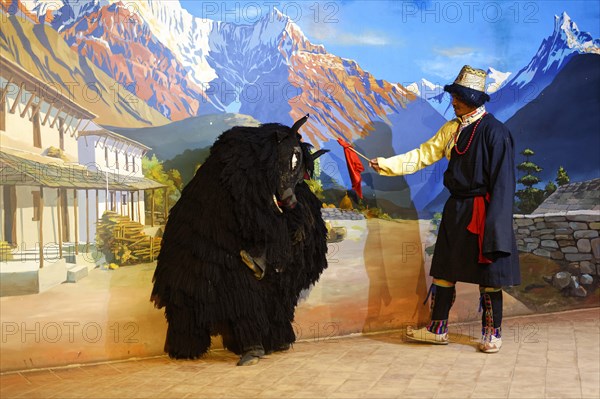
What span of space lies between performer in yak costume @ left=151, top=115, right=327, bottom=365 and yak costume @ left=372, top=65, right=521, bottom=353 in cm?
72

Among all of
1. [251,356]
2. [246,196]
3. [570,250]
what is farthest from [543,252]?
[246,196]

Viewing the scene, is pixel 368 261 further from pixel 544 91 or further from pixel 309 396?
pixel 544 91

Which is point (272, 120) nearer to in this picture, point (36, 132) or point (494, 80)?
point (36, 132)

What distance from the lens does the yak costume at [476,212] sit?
345 cm

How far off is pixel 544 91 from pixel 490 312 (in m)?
1.87

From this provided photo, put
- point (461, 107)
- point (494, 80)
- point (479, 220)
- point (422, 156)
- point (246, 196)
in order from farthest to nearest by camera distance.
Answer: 1. point (494, 80)
2. point (422, 156)
3. point (461, 107)
4. point (479, 220)
5. point (246, 196)

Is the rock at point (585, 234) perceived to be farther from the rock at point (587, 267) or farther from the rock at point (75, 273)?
the rock at point (75, 273)

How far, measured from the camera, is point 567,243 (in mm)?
4590

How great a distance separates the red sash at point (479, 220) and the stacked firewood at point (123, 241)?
5.77 feet

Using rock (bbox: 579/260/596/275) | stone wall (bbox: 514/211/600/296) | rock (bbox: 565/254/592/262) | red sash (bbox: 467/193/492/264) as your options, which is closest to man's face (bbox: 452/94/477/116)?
Result: red sash (bbox: 467/193/492/264)

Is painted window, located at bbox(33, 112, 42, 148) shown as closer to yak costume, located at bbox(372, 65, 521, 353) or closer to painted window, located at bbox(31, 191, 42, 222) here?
painted window, located at bbox(31, 191, 42, 222)

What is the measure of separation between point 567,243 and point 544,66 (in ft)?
4.15

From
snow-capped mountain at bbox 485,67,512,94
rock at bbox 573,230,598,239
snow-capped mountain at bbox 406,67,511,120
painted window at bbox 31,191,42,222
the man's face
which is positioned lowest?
rock at bbox 573,230,598,239

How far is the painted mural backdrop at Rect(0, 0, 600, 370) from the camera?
3.42m
